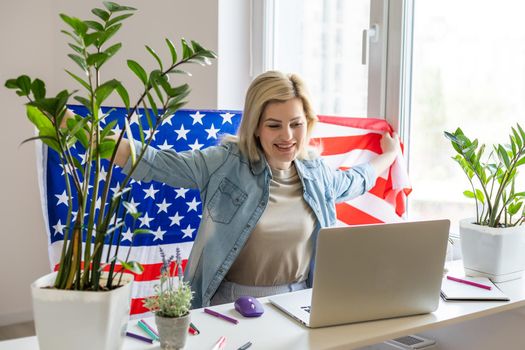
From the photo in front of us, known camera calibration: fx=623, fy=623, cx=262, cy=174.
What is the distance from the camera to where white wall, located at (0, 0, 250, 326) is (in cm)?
331

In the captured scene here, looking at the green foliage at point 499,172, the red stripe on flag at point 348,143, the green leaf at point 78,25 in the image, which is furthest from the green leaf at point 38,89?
the red stripe on flag at point 348,143

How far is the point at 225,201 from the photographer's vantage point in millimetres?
2131

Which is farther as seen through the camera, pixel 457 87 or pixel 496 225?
pixel 457 87

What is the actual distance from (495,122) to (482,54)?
0.26 m

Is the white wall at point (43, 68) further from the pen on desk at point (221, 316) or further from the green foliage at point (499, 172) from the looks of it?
the pen on desk at point (221, 316)

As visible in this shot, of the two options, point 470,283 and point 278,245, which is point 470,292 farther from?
point 278,245

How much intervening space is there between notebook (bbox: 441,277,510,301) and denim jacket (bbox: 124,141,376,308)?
510 mm

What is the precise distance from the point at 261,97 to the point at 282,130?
136 mm

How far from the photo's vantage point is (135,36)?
11.2 ft

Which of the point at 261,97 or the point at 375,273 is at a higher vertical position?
A: the point at 261,97

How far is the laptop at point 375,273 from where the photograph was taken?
57.8 inches

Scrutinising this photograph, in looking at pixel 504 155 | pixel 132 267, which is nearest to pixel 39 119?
pixel 132 267

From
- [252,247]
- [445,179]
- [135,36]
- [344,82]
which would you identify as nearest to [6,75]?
[135,36]

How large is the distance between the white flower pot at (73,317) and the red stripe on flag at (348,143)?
1.60m
